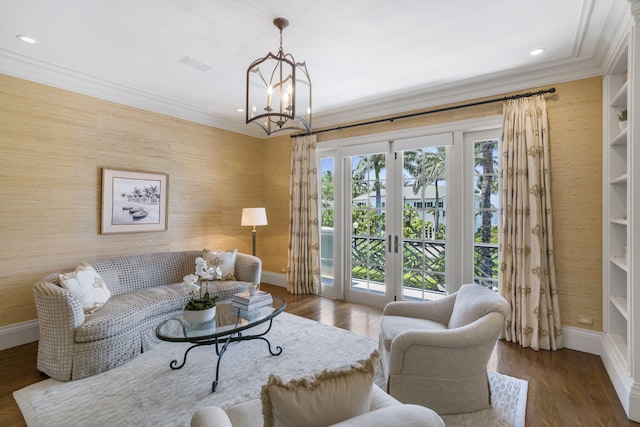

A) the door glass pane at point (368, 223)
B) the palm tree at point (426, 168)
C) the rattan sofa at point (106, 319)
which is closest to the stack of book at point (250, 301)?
the rattan sofa at point (106, 319)

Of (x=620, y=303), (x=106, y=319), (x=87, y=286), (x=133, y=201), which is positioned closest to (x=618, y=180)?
(x=620, y=303)

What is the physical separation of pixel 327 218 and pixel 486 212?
95.5 inches

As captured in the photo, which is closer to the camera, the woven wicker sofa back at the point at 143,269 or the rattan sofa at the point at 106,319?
the rattan sofa at the point at 106,319

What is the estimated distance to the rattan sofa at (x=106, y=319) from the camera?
2.58 m

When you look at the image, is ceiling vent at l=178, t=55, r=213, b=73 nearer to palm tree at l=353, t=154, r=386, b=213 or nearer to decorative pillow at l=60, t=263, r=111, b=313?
decorative pillow at l=60, t=263, r=111, b=313

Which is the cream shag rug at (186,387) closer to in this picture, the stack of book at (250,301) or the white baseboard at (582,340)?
the stack of book at (250,301)

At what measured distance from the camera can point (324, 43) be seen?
284 cm

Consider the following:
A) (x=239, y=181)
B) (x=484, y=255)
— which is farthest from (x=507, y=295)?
(x=239, y=181)

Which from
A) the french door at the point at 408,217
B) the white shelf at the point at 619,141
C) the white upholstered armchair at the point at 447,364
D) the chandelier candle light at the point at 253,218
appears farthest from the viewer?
the chandelier candle light at the point at 253,218

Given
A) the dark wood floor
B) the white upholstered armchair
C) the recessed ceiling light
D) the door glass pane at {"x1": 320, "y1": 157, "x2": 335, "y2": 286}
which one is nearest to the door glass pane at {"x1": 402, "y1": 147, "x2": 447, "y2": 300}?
the dark wood floor

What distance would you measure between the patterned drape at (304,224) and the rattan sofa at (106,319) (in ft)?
4.99

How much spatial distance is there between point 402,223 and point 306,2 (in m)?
3.00

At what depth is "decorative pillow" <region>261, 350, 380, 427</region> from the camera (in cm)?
96

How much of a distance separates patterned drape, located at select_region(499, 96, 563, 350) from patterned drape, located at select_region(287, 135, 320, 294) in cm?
272
